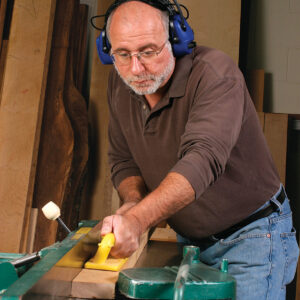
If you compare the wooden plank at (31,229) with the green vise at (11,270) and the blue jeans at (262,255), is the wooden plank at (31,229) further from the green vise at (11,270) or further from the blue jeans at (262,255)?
the green vise at (11,270)

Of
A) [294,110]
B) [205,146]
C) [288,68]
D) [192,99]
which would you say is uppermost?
[288,68]

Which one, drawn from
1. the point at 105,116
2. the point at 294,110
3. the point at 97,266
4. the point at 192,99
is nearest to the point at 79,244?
the point at 97,266

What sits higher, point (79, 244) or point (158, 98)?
point (158, 98)

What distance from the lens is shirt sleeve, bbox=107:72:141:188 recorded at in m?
1.86

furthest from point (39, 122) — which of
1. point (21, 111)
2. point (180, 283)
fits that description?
point (180, 283)

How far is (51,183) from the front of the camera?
9.03ft

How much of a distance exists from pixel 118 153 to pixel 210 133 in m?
0.76

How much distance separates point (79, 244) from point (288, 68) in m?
2.52

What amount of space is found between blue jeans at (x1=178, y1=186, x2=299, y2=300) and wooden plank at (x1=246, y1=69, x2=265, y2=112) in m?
1.50

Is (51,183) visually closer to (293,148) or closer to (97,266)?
(97,266)

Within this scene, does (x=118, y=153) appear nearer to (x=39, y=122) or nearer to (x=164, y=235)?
(x=164, y=235)

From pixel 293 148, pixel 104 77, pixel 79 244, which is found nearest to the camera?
pixel 79 244

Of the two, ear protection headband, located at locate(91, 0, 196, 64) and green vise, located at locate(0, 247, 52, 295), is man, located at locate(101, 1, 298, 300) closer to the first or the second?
ear protection headband, located at locate(91, 0, 196, 64)

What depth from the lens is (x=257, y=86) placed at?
117 inches
